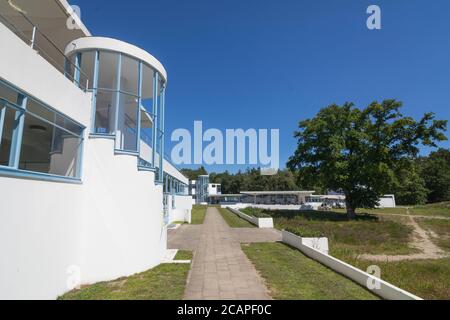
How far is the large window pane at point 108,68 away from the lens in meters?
7.62

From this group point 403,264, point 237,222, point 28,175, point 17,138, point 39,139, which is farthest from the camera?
point 237,222

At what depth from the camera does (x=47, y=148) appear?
11.7 meters

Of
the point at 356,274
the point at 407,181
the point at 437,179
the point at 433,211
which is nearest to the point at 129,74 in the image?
A: the point at 356,274

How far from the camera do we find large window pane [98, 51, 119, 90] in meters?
7.62

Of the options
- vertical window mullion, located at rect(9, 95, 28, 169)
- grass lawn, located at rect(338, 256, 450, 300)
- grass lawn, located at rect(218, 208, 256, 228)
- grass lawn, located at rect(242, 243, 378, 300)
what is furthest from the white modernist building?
grass lawn, located at rect(218, 208, 256, 228)

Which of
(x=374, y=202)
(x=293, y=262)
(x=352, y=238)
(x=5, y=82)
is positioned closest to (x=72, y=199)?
(x=5, y=82)

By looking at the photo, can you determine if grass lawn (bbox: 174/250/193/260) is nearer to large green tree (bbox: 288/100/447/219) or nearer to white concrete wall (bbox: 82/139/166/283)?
white concrete wall (bbox: 82/139/166/283)

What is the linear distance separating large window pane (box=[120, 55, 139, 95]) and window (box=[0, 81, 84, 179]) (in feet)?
8.61

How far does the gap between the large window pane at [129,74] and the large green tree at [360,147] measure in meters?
20.9

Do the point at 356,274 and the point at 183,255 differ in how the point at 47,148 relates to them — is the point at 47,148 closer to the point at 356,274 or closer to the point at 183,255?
the point at 183,255

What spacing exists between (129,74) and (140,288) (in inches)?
259

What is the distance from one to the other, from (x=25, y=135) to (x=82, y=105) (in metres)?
4.98

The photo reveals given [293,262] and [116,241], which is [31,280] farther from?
[293,262]

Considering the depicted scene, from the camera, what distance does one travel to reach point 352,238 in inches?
576
